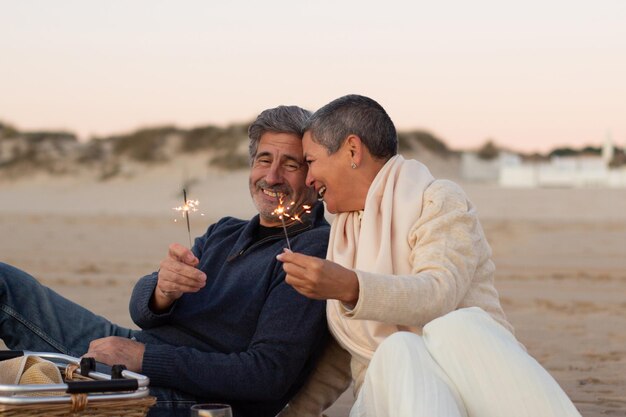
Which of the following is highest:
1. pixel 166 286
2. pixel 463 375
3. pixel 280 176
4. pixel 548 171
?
pixel 280 176

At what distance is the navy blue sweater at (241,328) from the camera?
411 cm

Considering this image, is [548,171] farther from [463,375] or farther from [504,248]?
[463,375]

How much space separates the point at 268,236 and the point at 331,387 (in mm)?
668

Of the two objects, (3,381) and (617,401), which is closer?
(3,381)

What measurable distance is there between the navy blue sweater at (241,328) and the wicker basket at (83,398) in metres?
0.59

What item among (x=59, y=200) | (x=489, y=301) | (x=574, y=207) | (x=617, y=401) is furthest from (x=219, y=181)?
(x=489, y=301)

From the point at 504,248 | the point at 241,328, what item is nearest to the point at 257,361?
the point at 241,328

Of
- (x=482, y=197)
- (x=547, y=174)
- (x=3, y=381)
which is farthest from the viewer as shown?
(x=547, y=174)

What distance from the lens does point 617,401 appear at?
6.26m

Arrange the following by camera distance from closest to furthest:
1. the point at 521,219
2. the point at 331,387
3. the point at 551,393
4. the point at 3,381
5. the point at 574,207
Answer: the point at 551,393, the point at 3,381, the point at 331,387, the point at 521,219, the point at 574,207

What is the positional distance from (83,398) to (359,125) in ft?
4.90

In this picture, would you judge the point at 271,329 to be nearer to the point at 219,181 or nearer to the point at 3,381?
the point at 3,381

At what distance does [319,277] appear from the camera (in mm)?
3584

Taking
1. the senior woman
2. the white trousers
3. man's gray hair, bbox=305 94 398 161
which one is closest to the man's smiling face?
the senior woman
